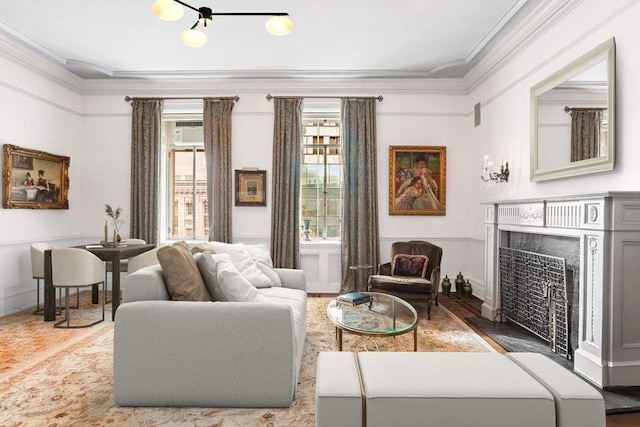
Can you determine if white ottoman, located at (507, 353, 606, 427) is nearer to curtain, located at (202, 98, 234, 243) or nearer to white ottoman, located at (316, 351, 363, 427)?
white ottoman, located at (316, 351, 363, 427)

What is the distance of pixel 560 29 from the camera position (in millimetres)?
3568

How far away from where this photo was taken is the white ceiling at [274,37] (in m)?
3.78

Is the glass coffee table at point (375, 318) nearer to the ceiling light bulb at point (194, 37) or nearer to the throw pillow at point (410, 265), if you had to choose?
the throw pillow at point (410, 265)

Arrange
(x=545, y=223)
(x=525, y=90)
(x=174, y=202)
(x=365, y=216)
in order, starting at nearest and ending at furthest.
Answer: (x=545, y=223)
(x=525, y=90)
(x=365, y=216)
(x=174, y=202)

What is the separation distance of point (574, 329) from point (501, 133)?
2613mm

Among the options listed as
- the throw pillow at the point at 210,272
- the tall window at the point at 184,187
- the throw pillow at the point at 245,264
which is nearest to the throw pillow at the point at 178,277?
the throw pillow at the point at 210,272

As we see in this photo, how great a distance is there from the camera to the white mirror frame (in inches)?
113

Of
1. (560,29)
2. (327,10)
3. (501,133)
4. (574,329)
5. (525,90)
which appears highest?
(327,10)

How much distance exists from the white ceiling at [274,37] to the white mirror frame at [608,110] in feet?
2.67

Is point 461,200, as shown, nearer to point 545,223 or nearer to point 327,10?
point 545,223

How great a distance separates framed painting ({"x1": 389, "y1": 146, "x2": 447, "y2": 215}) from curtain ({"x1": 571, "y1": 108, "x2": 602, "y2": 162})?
2.36 m

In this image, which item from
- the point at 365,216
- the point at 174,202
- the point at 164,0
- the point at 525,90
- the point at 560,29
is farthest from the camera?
the point at 174,202

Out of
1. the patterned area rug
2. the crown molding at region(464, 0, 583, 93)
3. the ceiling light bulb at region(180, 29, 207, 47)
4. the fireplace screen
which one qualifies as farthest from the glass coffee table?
the crown molding at region(464, 0, 583, 93)

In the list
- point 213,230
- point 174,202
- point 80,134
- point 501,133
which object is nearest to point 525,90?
point 501,133
